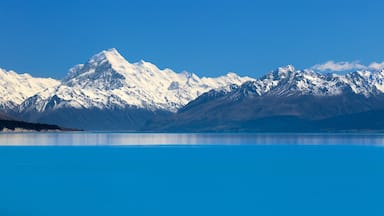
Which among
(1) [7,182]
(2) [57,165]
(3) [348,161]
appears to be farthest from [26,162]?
(3) [348,161]

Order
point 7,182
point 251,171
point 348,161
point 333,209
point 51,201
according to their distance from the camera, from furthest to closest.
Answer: point 348,161, point 251,171, point 7,182, point 51,201, point 333,209

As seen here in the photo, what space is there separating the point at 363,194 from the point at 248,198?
12418 mm

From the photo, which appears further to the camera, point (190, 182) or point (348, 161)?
point (348, 161)

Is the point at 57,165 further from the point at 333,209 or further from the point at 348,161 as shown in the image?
the point at 333,209

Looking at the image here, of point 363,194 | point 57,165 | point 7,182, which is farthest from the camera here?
point 57,165

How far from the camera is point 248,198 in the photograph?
233ft

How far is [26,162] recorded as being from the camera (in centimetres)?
12312

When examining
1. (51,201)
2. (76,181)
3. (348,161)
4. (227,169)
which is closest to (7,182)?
(76,181)

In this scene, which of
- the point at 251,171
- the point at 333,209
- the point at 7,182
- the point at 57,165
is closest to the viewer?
the point at 333,209

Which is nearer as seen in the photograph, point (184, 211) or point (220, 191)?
point (184, 211)

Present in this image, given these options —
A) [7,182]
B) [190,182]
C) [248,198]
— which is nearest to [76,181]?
[7,182]

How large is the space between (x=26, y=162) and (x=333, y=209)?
72206 mm

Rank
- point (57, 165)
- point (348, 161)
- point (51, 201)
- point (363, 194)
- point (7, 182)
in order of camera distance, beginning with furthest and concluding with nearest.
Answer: point (348, 161) < point (57, 165) < point (7, 182) < point (363, 194) < point (51, 201)

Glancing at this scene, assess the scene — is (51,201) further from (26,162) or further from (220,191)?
(26,162)
